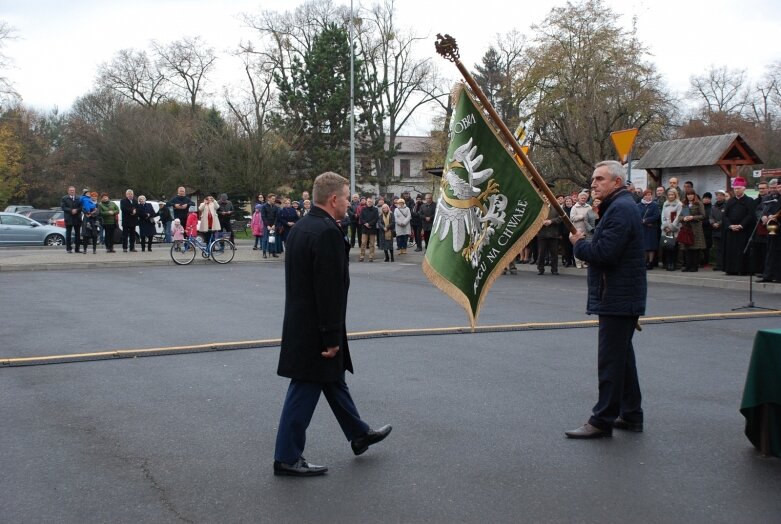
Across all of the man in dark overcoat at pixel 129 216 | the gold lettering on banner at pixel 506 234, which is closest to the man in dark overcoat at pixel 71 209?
the man in dark overcoat at pixel 129 216

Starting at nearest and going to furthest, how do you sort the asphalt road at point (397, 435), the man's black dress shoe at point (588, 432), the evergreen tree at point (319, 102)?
the asphalt road at point (397, 435)
the man's black dress shoe at point (588, 432)
the evergreen tree at point (319, 102)

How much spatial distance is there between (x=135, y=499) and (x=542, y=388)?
3.86m

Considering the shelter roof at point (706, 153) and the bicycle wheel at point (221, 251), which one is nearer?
the shelter roof at point (706, 153)

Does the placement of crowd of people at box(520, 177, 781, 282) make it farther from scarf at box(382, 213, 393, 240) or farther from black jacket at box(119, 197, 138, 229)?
black jacket at box(119, 197, 138, 229)

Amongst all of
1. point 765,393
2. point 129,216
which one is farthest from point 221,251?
point 765,393

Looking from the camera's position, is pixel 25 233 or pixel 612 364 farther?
pixel 25 233

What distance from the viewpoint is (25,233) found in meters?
34.2

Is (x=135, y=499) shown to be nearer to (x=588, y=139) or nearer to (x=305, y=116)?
(x=588, y=139)

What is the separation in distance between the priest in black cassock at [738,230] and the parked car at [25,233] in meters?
27.0

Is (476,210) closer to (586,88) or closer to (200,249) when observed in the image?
(200,249)

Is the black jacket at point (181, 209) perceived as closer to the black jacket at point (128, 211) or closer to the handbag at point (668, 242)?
the black jacket at point (128, 211)

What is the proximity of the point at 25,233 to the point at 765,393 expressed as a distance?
34.0 meters

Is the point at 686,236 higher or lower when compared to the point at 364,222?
lower

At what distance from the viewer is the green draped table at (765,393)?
5.27 meters
